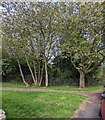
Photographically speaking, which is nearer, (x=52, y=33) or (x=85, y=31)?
(x=85, y=31)

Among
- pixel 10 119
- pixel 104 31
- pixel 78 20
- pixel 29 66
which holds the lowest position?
pixel 10 119

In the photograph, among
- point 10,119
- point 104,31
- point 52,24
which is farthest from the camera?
point 52,24

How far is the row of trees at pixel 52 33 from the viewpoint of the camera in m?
7.77

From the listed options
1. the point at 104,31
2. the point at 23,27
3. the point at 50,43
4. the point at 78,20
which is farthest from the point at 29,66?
the point at 104,31

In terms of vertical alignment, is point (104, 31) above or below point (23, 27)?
below

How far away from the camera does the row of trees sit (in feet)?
25.5

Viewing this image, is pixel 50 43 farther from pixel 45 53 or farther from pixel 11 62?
pixel 11 62

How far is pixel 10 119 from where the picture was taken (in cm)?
431

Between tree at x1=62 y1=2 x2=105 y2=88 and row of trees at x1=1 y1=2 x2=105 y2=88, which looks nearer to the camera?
tree at x1=62 y1=2 x2=105 y2=88

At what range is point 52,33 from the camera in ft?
31.6

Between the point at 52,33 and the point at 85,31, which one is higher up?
the point at 52,33

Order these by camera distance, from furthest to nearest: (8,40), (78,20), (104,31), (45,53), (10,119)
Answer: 1. (45,53)
2. (8,40)
3. (78,20)
4. (104,31)
5. (10,119)

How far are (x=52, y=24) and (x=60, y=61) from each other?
319 centimetres

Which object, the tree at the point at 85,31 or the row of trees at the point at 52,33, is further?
the row of trees at the point at 52,33
